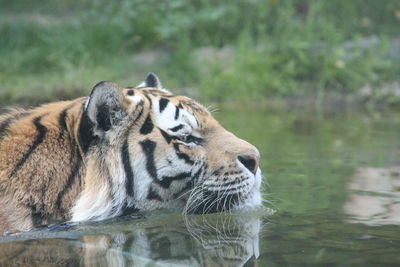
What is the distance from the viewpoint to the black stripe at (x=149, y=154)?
128 inches

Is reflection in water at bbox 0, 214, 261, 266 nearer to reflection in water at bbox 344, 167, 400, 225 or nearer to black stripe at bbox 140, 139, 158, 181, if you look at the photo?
black stripe at bbox 140, 139, 158, 181

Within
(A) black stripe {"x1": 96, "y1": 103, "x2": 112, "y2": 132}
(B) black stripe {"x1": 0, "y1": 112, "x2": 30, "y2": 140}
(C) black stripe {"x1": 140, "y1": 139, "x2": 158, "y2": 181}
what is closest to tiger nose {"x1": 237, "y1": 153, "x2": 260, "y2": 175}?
(C) black stripe {"x1": 140, "y1": 139, "x2": 158, "y2": 181}

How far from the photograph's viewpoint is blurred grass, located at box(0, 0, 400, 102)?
9.09 meters

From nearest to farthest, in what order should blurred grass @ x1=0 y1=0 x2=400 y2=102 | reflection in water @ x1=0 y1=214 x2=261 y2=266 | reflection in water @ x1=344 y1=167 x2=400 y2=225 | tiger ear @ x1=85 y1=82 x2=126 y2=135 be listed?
1. reflection in water @ x1=0 y1=214 x2=261 y2=266
2. tiger ear @ x1=85 y1=82 x2=126 y2=135
3. reflection in water @ x1=344 y1=167 x2=400 y2=225
4. blurred grass @ x1=0 y1=0 x2=400 y2=102

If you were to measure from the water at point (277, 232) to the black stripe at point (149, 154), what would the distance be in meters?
0.22

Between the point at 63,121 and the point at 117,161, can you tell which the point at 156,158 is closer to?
the point at 117,161

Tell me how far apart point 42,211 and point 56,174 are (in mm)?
157

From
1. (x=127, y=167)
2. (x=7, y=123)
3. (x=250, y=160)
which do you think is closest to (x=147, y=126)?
(x=127, y=167)

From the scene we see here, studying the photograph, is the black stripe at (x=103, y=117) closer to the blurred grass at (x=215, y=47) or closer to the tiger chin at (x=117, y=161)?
the tiger chin at (x=117, y=161)

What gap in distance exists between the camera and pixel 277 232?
125 inches

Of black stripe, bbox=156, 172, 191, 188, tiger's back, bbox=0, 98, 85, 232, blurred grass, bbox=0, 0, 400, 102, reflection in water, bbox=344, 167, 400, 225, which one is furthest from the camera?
blurred grass, bbox=0, 0, 400, 102

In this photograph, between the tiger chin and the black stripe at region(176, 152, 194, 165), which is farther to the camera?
the black stripe at region(176, 152, 194, 165)

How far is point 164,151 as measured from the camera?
10.8 ft

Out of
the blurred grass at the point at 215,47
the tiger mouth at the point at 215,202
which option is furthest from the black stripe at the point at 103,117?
the blurred grass at the point at 215,47
